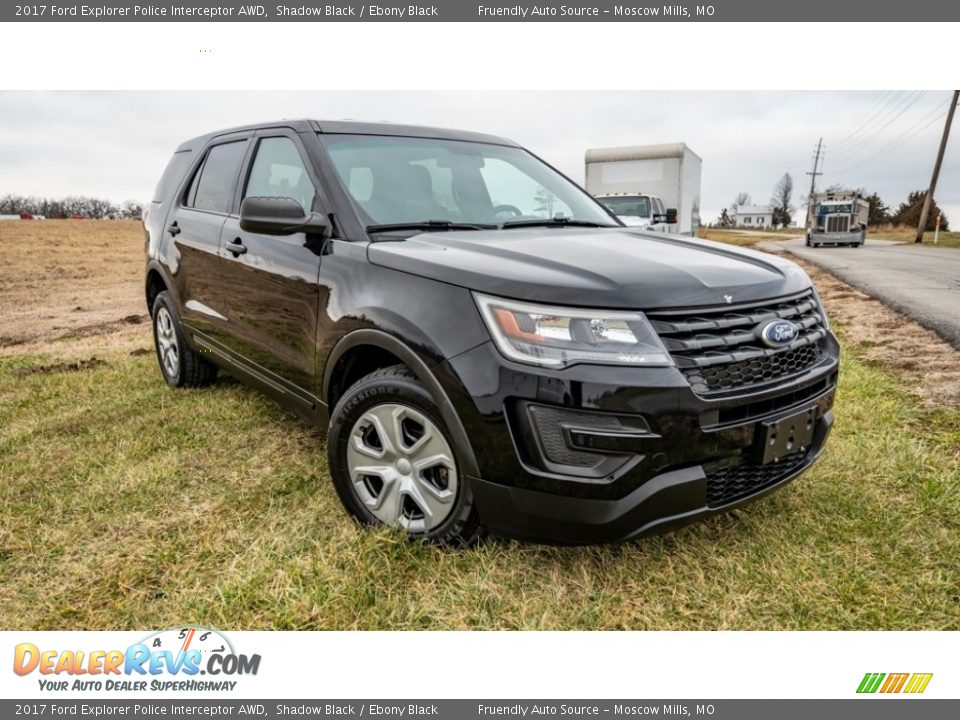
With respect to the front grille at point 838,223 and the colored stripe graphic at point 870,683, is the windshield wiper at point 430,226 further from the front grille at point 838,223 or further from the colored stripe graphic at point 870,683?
the front grille at point 838,223

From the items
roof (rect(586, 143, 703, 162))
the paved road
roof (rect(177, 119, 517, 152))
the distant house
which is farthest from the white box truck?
the distant house

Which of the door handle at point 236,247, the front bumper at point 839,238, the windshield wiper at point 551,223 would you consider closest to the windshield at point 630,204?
the windshield wiper at point 551,223

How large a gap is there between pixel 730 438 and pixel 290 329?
6.50 ft

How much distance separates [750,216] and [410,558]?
9651 cm

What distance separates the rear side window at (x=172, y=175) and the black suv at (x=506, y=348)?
149 centimetres

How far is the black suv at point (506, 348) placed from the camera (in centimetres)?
204

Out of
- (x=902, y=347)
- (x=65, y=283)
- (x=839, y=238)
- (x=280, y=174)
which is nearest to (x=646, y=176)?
(x=902, y=347)

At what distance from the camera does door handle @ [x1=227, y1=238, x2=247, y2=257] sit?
3.42 m

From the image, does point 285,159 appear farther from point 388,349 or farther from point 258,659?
point 258,659

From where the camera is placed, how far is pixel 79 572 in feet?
8.18

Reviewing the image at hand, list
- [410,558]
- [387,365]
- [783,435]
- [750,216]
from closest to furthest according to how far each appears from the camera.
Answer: [783,435], [410,558], [387,365], [750,216]

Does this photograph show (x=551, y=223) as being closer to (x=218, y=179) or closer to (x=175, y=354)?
(x=218, y=179)

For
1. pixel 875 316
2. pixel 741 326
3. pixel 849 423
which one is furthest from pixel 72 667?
pixel 875 316

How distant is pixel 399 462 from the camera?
2.48 metres
